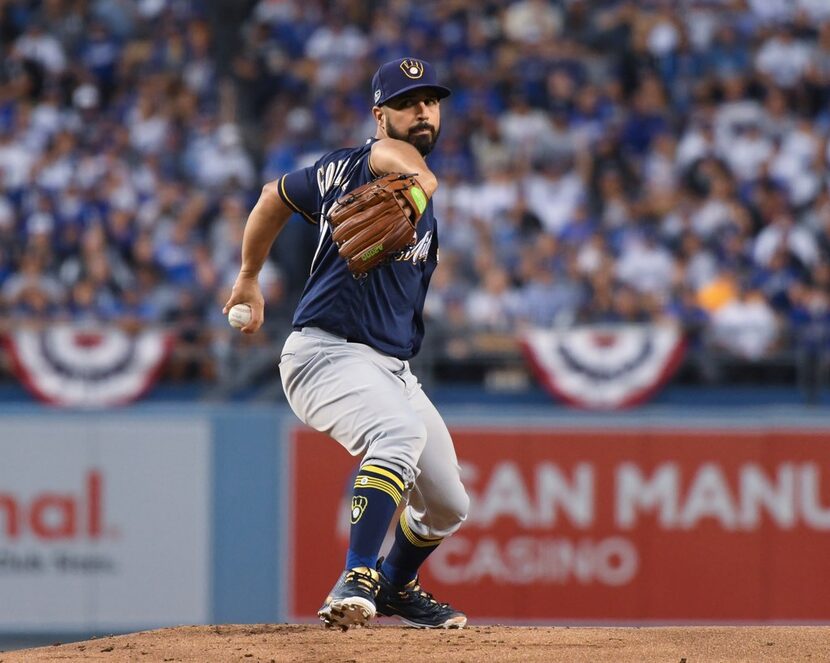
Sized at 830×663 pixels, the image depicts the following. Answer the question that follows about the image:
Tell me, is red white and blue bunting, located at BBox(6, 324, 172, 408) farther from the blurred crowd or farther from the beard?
Answer: the beard

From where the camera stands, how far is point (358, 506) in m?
5.15

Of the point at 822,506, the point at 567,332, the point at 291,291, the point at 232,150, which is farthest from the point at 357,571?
the point at 232,150

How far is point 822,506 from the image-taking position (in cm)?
1004

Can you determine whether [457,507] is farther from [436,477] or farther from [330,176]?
[330,176]

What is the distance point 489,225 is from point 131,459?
333cm

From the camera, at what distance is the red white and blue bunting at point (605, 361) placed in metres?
9.86

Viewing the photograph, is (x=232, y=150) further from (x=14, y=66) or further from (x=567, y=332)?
(x=567, y=332)

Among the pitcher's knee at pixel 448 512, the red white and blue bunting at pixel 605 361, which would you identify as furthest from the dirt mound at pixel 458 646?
the red white and blue bunting at pixel 605 361

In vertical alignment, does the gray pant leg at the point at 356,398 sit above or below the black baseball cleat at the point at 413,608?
above

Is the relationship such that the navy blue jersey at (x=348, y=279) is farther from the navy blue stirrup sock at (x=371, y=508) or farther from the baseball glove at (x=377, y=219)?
the navy blue stirrup sock at (x=371, y=508)

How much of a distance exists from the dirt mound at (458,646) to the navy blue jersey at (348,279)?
1.06m

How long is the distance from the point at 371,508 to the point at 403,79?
58.4 inches

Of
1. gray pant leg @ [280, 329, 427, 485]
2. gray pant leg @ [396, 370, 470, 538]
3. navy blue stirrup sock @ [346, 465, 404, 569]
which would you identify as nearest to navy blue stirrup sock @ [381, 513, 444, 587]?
gray pant leg @ [396, 370, 470, 538]

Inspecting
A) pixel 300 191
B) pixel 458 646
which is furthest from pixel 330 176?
pixel 458 646
